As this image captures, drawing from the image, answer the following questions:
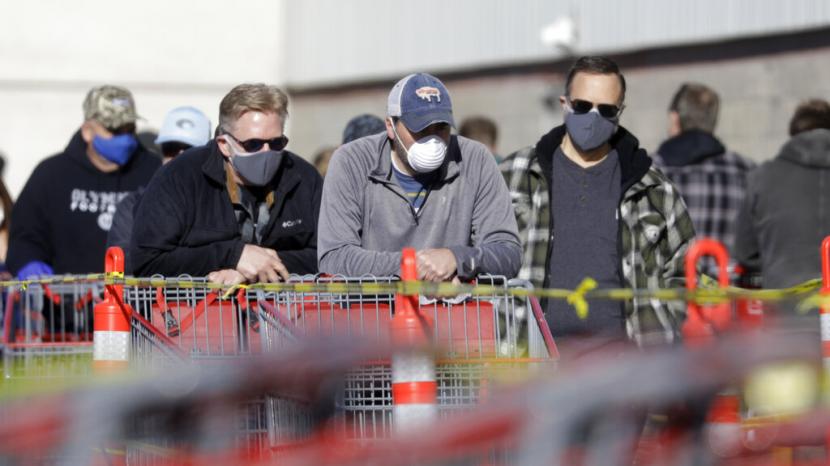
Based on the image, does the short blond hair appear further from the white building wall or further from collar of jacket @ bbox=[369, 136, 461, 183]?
the white building wall

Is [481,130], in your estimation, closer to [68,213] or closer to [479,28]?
[68,213]

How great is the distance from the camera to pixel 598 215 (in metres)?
6.46

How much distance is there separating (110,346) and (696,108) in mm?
4914

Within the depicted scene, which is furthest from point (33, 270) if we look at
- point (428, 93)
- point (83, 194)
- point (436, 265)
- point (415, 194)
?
point (436, 265)

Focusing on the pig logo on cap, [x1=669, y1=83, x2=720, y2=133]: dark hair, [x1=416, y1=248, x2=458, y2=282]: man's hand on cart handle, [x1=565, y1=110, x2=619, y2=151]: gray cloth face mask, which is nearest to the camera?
[x1=416, y1=248, x2=458, y2=282]: man's hand on cart handle

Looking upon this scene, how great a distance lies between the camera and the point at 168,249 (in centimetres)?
648

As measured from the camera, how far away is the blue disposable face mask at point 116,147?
8969 millimetres

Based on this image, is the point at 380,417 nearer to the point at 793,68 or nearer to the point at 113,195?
the point at 113,195

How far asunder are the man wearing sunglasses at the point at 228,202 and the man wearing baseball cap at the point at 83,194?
2449 mm

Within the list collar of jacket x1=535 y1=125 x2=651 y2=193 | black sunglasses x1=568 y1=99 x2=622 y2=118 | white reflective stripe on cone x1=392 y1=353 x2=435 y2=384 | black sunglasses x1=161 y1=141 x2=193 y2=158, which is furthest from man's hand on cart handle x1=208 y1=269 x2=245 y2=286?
black sunglasses x1=161 y1=141 x2=193 y2=158

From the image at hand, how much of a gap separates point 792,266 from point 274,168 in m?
3.38

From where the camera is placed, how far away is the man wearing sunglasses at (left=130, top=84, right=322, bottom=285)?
645 cm

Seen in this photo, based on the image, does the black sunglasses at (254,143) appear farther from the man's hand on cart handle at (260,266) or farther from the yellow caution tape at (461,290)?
the yellow caution tape at (461,290)

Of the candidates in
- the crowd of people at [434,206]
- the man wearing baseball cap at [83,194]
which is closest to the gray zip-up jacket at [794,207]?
the crowd of people at [434,206]
